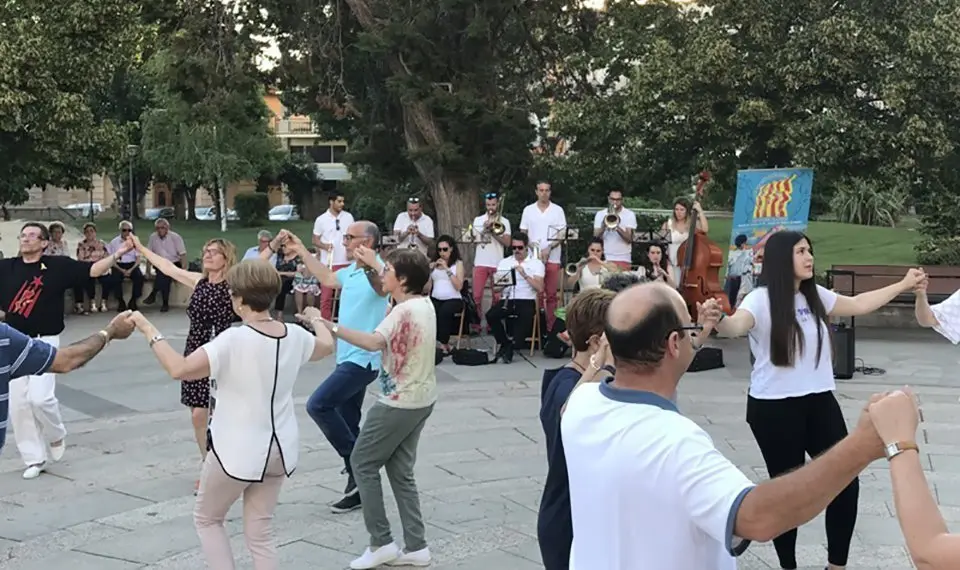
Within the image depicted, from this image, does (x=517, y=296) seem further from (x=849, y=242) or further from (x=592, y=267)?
(x=849, y=242)

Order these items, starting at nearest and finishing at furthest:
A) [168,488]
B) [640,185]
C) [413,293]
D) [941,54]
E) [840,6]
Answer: [413,293] → [168,488] → [941,54] → [840,6] → [640,185]

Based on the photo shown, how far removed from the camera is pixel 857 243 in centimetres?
2961

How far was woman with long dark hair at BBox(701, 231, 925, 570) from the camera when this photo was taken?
4699 mm

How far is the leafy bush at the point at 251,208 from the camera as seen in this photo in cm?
5138

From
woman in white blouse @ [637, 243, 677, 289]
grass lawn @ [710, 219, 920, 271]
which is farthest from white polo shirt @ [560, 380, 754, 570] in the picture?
grass lawn @ [710, 219, 920, 271]

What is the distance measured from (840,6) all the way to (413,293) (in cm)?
1149

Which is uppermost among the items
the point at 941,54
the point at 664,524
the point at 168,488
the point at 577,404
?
the point at 941,54

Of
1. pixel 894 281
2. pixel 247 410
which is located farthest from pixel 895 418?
pixel 894 281

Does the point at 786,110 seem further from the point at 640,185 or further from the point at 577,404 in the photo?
the point at 577,404

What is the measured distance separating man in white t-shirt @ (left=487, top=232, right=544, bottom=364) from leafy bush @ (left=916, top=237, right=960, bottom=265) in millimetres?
10779

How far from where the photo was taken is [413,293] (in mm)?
5047

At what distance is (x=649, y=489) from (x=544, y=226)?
1091 centimetres

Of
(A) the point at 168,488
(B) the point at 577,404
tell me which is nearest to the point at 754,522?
(B) the point at 577,404

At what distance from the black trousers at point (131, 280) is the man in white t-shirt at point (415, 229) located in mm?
4743
